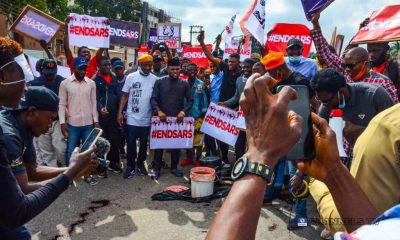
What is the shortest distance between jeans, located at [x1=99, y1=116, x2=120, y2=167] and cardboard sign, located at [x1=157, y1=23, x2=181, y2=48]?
5.66 metres

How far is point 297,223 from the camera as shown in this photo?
4.03 metres

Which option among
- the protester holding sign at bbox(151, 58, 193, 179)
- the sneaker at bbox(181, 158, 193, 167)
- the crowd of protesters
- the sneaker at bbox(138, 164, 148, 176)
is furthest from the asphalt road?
the sneaker at bbox(181, 158, 193, 167)

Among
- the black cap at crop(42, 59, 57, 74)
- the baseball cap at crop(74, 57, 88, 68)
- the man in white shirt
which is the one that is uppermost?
the baseball cap at crop(74, 57, 88, 68)

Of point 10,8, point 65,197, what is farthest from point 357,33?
point 10,8

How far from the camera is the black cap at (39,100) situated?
2.31 metres

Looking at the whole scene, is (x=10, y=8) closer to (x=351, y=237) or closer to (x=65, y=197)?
(x=65, y=197)

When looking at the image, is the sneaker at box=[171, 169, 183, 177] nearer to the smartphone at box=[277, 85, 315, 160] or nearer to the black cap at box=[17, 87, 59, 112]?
the black cap at box=[17, 87, 59, 112]

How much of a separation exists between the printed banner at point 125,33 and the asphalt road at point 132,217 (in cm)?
548

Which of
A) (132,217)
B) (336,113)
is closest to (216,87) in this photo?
(132,217)

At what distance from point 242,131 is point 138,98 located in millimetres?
1981

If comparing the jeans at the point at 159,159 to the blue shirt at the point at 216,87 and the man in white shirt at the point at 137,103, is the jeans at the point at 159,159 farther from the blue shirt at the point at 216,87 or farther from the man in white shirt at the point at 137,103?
the blue shirt at the point at 216,87

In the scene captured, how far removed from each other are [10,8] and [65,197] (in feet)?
58.6

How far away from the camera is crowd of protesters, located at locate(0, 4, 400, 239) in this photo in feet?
3.14

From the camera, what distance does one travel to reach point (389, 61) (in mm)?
4637
